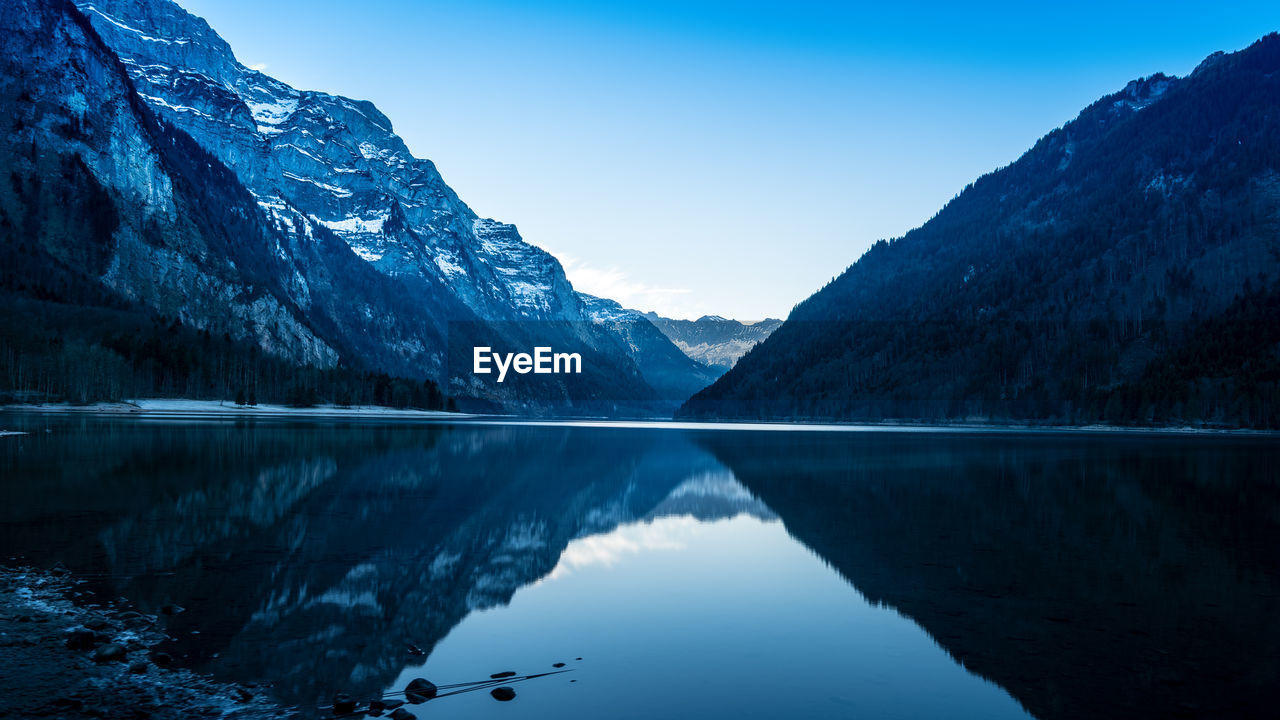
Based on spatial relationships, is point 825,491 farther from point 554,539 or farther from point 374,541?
point 374,541

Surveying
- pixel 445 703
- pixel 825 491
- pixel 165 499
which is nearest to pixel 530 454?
pixel 825 491

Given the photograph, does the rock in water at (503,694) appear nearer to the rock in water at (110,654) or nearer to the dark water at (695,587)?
the dark water at (695,587)

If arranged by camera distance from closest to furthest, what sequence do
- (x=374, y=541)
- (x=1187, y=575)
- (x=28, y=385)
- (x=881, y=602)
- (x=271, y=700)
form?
(x=271, y=700)
(x=881, y=602)
(x=1187, y=575)
(x=374, y=541)
(x=28, y=385)

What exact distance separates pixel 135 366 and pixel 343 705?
16027 cm

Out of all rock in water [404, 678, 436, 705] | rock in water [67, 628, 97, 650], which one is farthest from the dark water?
rock in water [67, 628, 97, 650]

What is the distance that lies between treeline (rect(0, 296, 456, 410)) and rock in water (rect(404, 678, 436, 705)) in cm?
13765

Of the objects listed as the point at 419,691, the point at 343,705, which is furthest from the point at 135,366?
the point at 343,705

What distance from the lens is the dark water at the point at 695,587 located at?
12.2 metres

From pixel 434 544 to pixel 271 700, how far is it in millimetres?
12100

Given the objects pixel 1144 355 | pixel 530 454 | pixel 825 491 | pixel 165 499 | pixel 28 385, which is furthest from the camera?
pixel 1144 355

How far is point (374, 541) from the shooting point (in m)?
23.0

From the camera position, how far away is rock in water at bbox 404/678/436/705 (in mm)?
11305

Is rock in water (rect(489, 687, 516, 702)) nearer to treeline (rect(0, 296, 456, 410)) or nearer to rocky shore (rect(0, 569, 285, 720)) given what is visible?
rocky shore (rect(0, 569, 285, 720))

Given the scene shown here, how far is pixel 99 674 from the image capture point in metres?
11.4
